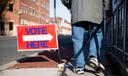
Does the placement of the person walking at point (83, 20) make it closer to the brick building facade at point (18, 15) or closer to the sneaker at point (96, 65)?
the sneaker at point (96, 65)

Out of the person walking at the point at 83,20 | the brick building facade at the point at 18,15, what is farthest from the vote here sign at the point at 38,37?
the brick building facade at the point at 18,15

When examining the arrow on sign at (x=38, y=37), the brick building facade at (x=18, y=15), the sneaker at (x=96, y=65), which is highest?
the brick building facade at (x=18, y=15)

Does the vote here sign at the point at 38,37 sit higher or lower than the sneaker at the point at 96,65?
higher

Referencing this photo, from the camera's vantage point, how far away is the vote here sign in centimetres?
743

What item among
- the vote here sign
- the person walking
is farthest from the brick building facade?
the person walking

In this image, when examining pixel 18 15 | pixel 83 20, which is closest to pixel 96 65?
pixel 83 20

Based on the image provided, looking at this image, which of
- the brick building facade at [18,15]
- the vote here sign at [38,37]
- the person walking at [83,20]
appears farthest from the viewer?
the brick building facade at [18,15]

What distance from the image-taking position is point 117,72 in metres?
6.07

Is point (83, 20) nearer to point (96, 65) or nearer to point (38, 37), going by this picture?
point (96, 65)

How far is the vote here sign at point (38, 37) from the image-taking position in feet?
24.4

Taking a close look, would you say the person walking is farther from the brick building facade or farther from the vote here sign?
the brick building facade

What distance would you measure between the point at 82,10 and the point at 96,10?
0.78 feet

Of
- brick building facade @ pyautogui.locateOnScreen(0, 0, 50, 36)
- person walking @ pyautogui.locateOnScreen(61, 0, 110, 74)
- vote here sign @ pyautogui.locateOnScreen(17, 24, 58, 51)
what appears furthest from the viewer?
brick building facade @ pyautogui.locateOnScreen(0, 0, 50, 36)

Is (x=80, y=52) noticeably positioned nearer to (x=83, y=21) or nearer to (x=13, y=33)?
(x=83, y=21)
